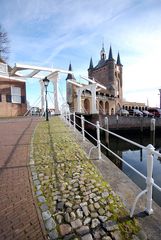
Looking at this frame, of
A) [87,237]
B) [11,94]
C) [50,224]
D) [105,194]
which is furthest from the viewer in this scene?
[11,94]

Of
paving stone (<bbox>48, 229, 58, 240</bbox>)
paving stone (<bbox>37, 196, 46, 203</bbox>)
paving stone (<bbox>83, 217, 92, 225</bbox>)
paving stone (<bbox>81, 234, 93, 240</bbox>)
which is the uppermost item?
paving stone (<bbox>37, 196, 46, 203</bbox>)

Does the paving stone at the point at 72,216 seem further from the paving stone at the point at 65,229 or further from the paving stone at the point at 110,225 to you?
the paving stone at the point at 110,225

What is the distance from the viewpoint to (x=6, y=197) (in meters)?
3.04

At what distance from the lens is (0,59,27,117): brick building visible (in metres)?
20.8

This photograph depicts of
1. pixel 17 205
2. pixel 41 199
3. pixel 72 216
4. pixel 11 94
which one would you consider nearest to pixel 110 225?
pixel 72 216

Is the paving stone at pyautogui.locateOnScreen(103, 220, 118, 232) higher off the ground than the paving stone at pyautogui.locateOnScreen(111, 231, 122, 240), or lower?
higher

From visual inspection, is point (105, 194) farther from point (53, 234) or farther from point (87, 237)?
point (53, 234)

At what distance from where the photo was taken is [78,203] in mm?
2885

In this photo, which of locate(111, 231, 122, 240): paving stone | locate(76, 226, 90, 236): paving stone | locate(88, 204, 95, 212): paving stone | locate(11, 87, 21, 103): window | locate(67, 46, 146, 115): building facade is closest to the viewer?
locate(111, 231, 122, 240): paving stone

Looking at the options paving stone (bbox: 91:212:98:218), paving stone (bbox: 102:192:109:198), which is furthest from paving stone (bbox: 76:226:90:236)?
paving stone (bbox: 102:192:109:198)

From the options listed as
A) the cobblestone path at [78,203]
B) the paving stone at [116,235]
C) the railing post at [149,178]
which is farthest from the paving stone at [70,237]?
the railing post at [149,178]

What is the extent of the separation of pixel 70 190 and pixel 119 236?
130cm

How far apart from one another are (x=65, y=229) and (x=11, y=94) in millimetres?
21292

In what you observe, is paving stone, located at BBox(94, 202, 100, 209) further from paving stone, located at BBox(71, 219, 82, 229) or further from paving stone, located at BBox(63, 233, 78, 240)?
paving stone, located at BBox(63, 233, 78, 240)
